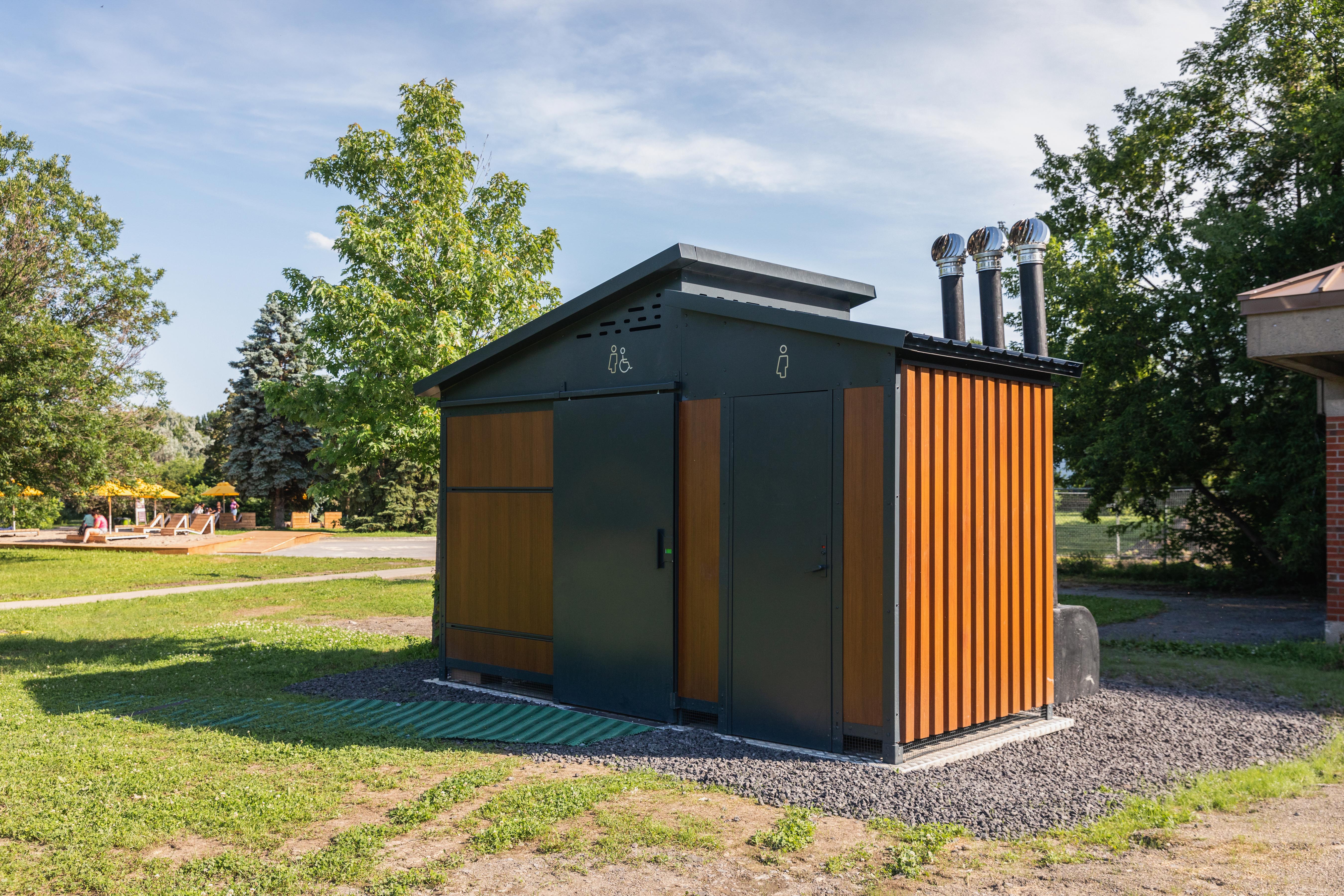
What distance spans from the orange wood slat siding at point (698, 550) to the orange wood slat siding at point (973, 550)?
111 cm

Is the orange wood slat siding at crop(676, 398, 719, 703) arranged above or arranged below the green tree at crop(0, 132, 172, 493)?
below

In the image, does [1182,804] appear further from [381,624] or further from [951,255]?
[381,624]

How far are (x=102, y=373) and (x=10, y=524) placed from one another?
2349 cm

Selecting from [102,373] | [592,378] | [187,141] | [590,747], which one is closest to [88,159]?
[102,373]

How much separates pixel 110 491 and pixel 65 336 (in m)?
11.4

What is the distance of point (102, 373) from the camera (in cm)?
2298

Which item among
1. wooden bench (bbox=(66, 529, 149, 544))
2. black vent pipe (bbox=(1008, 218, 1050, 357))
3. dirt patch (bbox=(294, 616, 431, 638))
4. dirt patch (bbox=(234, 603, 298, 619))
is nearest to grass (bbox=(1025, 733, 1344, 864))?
black vent pipe (bbox=(1008, 218, 1050, 357))

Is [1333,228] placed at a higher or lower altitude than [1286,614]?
higher

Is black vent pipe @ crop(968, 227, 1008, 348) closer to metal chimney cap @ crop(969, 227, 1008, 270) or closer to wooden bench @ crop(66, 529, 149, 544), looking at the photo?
metal chimney cap @ crop(969, 227, 1008, 270)

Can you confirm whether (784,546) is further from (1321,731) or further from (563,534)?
(1321,731)

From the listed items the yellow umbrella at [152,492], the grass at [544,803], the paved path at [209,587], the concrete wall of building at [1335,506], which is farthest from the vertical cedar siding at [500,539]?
the yellow umbrella at [152,492]

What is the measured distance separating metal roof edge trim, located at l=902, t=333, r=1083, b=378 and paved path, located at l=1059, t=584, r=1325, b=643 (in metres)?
5.75

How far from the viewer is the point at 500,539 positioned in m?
8.56

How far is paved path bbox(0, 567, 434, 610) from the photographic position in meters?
15.7
